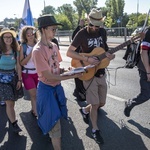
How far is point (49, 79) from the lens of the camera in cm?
295

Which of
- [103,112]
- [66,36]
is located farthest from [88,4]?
[103,112]

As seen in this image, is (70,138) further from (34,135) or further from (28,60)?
(28,60)

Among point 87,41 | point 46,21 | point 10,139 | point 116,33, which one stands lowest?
point 10,139

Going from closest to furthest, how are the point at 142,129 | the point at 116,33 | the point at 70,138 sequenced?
Answer: 1. the point at 70,138
2. the point at 142,129
3. the point at 116,33

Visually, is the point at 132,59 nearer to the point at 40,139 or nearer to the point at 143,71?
the point at 143,71

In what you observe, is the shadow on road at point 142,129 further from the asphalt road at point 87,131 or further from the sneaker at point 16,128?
the sneaker at point 16,128

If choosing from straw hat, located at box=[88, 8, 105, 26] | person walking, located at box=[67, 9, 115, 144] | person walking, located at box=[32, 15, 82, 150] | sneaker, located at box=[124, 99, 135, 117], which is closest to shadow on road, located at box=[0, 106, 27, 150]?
person walking, located at box=[32, 15, 82, 150]

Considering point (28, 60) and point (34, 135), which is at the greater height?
point (28, 60)

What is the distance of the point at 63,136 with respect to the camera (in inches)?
163

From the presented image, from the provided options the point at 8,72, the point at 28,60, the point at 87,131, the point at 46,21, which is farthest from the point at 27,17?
the point at 46,21

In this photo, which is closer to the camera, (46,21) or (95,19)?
(46,21)

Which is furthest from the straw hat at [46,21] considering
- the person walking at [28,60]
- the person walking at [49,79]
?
the person walking at [28,60]

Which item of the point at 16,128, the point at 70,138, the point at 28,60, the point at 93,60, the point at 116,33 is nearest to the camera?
the point at 93,60

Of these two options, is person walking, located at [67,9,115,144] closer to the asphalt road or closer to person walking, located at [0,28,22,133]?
the asphalt road
